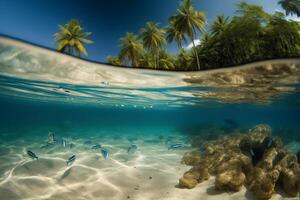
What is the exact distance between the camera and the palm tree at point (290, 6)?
8170 millimetres

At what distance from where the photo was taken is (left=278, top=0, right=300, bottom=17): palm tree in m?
8.17

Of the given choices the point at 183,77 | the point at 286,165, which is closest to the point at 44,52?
the point at 183,77

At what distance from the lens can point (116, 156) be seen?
15562 mm

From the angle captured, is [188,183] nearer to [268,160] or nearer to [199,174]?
[199,174]

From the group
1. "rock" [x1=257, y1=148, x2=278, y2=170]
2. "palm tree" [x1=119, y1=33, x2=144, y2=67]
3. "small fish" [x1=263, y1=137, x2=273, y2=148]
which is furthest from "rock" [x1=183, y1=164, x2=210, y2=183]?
"palm tree" [x1=119, y1=33, x2=144, y2=67]

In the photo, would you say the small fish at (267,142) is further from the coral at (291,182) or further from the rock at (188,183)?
the rock at (188,183)

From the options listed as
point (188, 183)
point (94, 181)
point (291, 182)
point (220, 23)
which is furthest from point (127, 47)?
point (291, 182)

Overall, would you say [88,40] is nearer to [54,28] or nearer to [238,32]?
[54,28]

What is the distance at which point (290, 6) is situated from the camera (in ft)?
27.3

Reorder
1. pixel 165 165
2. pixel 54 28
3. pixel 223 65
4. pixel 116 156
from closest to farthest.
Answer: pixel 54 28 < pixel 223 65 < pixel 165 165 < pixel 116 156

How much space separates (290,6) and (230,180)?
21.3 ft

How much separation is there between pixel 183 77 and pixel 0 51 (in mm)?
10119

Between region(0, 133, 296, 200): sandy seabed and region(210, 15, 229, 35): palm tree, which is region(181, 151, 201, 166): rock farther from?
region(210, 15, 229, 35): palm tree

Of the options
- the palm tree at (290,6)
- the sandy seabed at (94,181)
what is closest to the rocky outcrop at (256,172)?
the sandy seabed at (94,181)
